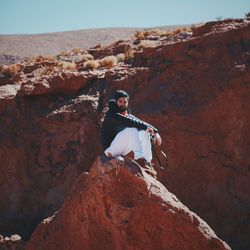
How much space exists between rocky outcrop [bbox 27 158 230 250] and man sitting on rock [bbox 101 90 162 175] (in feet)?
0.93

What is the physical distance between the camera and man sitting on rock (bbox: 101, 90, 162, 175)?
626 cm

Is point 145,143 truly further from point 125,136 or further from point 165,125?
point 165,125

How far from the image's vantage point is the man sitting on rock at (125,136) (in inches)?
246

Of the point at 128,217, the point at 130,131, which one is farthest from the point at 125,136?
the point at 128,217

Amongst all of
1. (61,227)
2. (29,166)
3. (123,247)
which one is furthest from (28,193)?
(123,247)

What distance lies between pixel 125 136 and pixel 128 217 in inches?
40.9

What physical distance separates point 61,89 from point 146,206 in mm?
8063

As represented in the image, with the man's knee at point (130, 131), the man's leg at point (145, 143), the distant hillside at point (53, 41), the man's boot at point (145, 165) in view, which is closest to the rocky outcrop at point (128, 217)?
the man's boot at point (145, 165)

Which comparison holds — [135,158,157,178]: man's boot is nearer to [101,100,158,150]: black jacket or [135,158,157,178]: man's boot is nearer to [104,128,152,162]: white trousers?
[104,128,152,162]: white trousers

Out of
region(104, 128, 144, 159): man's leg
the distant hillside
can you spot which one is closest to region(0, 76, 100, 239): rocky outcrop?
region(104, 128, 144, 159): man's leg

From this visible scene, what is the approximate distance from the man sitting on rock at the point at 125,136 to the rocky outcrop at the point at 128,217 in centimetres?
28

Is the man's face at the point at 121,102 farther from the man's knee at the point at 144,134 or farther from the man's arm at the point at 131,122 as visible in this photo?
the man's knee at the point at 144,134

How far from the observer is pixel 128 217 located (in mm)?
5859

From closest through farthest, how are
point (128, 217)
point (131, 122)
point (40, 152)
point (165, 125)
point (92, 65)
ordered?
point (128, 217)
point (131, 122)
point (165, 125)
point (40, 152)
point (92, 65)
